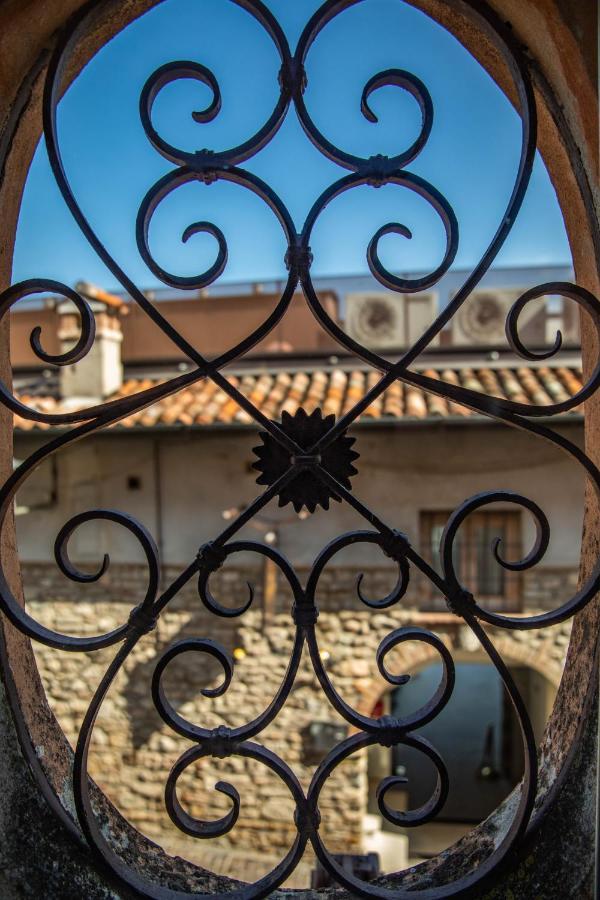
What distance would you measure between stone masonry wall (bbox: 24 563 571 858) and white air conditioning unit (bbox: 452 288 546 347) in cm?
285

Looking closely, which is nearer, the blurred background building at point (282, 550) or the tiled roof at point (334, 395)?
the tiled roof at point (334, 395)

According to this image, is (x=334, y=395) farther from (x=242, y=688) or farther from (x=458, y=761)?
(x=458, y=761)

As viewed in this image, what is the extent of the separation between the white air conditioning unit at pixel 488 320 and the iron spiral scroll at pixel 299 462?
6.61 m

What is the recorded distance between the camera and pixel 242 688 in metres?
6.39

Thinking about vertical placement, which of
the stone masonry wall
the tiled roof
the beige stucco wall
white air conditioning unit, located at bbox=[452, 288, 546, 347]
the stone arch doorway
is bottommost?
the stone arch doorway

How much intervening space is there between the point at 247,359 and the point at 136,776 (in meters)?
4.42

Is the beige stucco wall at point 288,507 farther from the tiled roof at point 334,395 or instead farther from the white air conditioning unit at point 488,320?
the white air conditioning unit at point 488,320

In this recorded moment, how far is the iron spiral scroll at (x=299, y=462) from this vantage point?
870 millimetres

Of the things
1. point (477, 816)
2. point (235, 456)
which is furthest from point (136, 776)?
point (477, 816)

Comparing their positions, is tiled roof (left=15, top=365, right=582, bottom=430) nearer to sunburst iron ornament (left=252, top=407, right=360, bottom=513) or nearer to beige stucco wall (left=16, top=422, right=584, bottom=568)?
beige stucco wall (left=16, top=422, right=584, bottom=568)

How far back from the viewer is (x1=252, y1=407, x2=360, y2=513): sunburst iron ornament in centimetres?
92

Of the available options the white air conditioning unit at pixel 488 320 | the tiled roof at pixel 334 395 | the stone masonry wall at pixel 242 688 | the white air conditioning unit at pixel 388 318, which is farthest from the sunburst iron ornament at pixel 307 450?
the white air conditioning unit at pixel 388 318

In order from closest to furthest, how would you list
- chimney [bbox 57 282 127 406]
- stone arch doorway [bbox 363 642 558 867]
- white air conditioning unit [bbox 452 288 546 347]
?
stone arch doorway [bbox 363 642 558 867], chimney [bbox 57 282 127 406], white air conditioning unit [bbox 452 288 546 347]

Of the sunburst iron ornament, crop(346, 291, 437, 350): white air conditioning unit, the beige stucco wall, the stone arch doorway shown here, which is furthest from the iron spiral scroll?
crop(346, 291, 437, 350): white air conditioning unit
